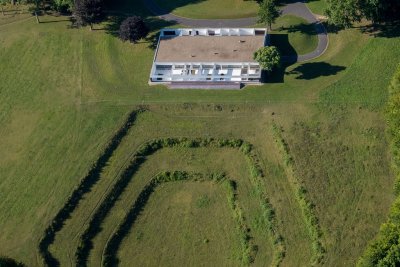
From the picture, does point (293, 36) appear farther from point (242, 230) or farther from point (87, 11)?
point (242, 230)

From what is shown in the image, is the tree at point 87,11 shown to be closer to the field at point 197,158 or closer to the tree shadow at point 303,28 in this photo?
the field at point 197,158

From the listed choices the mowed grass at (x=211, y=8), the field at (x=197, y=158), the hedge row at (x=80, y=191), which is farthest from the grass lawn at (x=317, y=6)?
the hedge row at (x=80, y=191)

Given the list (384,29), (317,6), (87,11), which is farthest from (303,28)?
(87,11)

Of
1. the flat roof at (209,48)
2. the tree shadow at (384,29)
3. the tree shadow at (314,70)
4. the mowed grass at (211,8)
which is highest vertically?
the mowed grass at (211,8)

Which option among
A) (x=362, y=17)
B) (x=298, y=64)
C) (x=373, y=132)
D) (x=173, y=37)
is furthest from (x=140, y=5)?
(x=373, y=132)

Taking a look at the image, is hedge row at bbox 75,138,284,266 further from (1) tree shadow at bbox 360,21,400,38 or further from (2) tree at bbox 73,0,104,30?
(1) tree shadow at bbox 360,21,400,38

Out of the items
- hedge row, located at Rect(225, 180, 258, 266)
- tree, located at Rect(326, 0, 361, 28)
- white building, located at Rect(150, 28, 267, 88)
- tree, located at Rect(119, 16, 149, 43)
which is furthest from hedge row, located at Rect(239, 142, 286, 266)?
tree, located at Rect(119, 16, 149, 43)

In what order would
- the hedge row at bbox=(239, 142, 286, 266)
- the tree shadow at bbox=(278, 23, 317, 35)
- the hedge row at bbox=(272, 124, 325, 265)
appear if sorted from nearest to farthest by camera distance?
the hedge row at bbox=(272, 124, 325, 265) < the hedge row at bbox=(239, 142, 286, 266) < the tree shadow at bbox=(278, 23, 317, 35)
